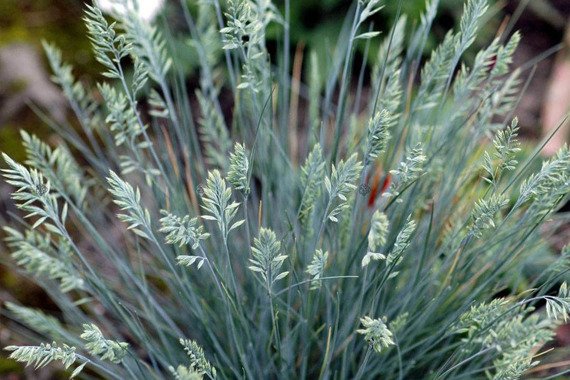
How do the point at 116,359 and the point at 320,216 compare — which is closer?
A: the point at 116,359

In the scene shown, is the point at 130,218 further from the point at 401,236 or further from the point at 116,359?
the point at 401,236

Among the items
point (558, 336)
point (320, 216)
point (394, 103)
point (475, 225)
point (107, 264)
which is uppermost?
point (394, 103)

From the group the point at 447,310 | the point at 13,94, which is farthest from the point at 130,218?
the point at 13,94

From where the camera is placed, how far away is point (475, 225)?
3.82 ft

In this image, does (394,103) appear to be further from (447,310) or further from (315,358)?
(315,358)

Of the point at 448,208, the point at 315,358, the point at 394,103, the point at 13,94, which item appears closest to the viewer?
the point at 394,103

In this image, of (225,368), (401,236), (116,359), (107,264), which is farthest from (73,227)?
(401,236)

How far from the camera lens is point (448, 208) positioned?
168 centimetres

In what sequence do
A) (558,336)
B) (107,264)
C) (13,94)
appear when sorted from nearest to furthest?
1. (558,336)
2. (107,264)
3. (13,94)

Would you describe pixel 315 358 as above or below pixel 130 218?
below

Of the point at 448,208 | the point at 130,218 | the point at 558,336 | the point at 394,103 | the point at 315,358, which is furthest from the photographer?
the point at 558,336

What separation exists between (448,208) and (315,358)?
507mm

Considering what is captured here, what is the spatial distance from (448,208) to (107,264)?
→ 117cm

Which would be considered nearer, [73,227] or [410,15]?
[73,227]
